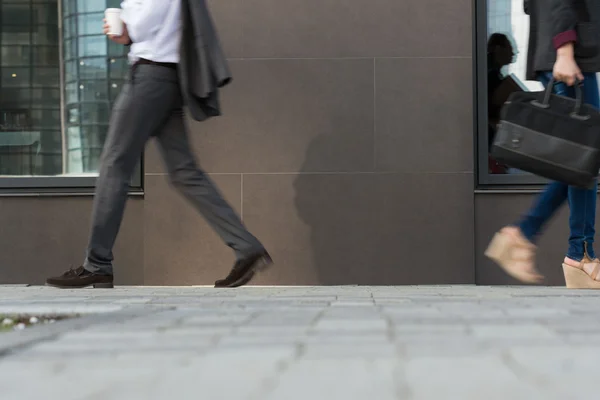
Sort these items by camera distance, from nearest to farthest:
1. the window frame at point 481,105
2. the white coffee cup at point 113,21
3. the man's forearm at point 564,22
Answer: the man's forearm at point 564,22
the white coffee cup at point 113,21
the window frame at point 481,105

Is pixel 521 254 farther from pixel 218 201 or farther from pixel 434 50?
pixel 434 50

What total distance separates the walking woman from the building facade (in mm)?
1301

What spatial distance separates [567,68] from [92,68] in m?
3.56

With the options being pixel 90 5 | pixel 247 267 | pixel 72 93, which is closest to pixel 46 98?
pixel 72 93

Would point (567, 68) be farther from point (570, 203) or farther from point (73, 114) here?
point (73, 114)

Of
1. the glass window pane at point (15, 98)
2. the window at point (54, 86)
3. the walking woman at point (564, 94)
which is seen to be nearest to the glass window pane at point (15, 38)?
the window at point (54, 86)

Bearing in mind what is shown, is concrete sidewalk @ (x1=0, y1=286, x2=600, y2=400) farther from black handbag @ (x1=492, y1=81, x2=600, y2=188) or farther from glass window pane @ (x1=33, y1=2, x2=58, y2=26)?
glass window pane @ (x1=33, y1=2, x2=58, y2=26)

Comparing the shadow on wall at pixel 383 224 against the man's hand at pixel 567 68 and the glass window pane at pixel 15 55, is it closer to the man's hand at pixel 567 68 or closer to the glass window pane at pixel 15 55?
the man's hand at pixel 567 68

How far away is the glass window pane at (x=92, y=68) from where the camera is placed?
21.4ft

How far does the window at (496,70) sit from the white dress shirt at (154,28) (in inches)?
90.3

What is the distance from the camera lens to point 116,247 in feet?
20.1

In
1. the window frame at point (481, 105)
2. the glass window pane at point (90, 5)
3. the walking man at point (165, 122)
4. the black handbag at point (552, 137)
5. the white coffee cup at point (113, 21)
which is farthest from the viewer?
the glass window pane at point (90, 5)

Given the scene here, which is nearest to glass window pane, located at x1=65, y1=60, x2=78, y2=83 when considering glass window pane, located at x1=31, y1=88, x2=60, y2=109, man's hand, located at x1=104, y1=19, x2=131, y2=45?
glass window pane, located at x1=31, y1=88, x2=60, y2=109

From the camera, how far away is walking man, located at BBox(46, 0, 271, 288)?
466cm
